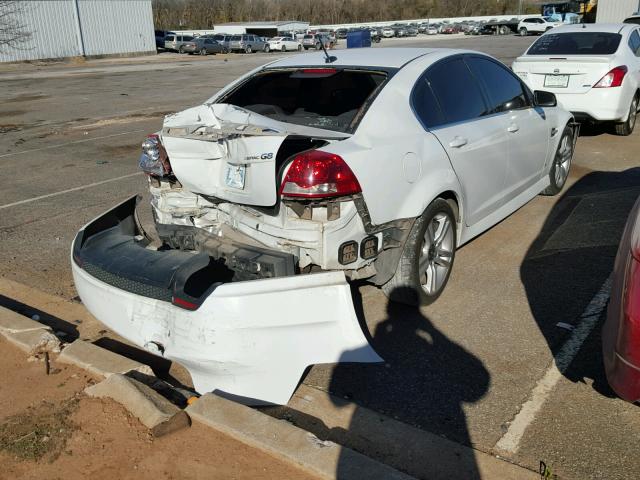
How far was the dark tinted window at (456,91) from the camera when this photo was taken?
456 cm

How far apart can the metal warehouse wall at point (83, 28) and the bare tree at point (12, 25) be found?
20 cm

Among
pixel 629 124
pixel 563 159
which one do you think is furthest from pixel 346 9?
pixel 563 159

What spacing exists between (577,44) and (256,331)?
30.2 ft

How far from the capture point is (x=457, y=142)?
175 inches

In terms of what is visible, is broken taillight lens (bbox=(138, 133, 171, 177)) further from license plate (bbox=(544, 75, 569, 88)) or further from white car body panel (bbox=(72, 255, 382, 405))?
license plate (bbox=(544, 75, 569, 88))

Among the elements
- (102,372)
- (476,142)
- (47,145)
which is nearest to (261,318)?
(102,372)

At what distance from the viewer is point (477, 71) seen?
202 inches

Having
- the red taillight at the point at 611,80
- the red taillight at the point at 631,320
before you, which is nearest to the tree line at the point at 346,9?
the red taillight at the point at 611,80

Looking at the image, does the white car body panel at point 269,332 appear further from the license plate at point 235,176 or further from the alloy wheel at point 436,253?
the alloy wheel at point 436,253

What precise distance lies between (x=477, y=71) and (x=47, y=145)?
8826 millimetres

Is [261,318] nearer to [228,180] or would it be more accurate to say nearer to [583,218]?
[228,180]

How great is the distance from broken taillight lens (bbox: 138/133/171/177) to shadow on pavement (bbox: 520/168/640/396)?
2.68 metres

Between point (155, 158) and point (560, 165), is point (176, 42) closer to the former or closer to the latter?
point (560, 165)

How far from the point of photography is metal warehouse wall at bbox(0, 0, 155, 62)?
1638 inches
